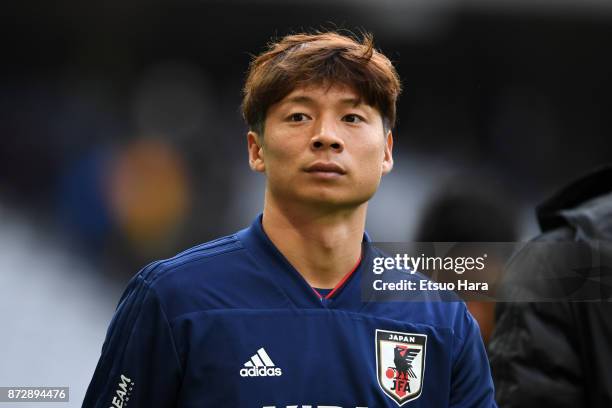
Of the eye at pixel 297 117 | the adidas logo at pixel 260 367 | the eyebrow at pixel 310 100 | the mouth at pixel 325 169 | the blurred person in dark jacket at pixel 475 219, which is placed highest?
the blurred person in dark jacket at pixel 475 219

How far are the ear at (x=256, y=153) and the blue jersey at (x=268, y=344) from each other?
0.13m

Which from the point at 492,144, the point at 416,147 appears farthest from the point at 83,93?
the point at 492,144

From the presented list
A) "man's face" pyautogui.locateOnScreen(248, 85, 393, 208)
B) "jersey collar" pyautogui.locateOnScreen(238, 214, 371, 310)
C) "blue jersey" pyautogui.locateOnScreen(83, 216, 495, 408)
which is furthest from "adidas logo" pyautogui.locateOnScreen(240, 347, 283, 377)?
"man's face" pyautogui.locateOnScreen(248, 85, 393, 208)

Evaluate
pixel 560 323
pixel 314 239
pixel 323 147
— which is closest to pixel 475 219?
pixel 560 323

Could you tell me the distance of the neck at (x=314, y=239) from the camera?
2.06 metres

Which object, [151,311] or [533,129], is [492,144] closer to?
[533,129]

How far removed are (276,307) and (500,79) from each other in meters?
3.12

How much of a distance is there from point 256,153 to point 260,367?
49cm

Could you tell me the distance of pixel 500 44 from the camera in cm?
486

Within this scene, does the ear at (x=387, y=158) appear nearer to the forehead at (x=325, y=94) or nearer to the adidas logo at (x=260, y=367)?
the forehead at (x=325, y=94)

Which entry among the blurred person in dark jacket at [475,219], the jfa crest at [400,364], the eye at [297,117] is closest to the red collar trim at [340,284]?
the jfa crest at [400,364]

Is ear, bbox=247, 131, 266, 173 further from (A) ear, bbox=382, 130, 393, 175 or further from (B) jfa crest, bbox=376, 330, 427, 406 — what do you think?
(B) jfa crest, bbox=376, 330, 427, 406

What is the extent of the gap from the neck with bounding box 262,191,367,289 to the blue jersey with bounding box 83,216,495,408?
0.03 meters

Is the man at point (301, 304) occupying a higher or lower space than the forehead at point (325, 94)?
lower
